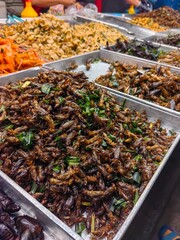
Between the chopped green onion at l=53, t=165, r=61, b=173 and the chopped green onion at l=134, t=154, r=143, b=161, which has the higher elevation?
the chopped green onion at l=53, t=165, r=61, b=173

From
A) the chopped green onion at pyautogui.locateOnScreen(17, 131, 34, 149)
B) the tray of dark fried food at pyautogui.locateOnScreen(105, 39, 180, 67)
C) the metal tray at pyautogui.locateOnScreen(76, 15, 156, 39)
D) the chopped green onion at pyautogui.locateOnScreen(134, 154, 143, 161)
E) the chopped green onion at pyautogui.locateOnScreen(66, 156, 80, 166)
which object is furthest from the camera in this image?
the metal tray at pyautogui.locateOnScreen(76, 15, 156, 39)

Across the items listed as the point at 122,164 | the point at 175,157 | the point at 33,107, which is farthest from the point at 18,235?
the point at 175,157

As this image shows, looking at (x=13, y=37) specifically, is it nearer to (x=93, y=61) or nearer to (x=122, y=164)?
(x=93, y=61)

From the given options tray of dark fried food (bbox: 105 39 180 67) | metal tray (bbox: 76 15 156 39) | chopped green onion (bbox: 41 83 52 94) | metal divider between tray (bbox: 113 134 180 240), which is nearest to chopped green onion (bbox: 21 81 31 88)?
chopped green onion (bbox: 41 83 52 94)

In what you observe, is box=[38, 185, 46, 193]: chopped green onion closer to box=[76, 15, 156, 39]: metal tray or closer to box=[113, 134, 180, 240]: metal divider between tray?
box=[113, 134, 180, 240]: metal divider between tray

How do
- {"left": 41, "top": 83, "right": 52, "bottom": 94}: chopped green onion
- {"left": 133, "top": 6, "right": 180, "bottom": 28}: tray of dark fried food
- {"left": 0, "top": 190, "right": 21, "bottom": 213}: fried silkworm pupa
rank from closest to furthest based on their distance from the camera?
{"left": 0, "top": 190, "right": 21, "bottom": 213}: fried silkworm pupa, {"left": 41, "top": 83, "right": 52, "bottom": 94}: chopped green onion, {"left": 133, "top": 6, "right": 180, "bottom": 28}: tray of dark fried food

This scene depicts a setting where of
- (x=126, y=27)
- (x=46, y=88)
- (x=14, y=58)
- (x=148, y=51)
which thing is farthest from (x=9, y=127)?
(x=126, y=27)
